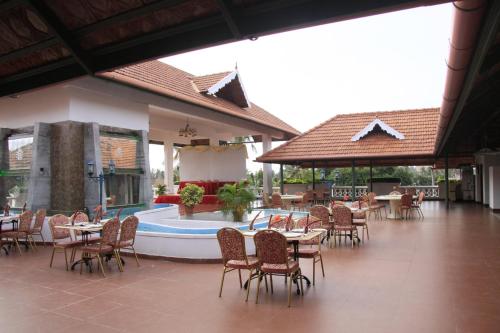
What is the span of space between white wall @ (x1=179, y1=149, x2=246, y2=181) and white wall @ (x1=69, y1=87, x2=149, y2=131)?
716cm

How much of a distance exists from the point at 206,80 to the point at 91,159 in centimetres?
722

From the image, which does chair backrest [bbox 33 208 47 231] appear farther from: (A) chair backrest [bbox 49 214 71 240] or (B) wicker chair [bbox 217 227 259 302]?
(B) wicker chair [bbox 217 227 259 302]

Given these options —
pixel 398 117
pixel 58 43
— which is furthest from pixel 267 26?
pixel 398 117

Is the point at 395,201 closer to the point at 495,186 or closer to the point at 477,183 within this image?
the point at 495,186

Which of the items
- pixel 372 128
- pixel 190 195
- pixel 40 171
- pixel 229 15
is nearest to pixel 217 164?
pixel 190 195

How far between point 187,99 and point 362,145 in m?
8.39

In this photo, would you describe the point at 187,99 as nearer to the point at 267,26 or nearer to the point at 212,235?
the point at 212,235

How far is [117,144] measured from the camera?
1091 centimetres

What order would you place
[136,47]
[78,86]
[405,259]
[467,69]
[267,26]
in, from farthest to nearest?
[78,86] → [405,259] → [467,69] → [136,47] → [267,26]

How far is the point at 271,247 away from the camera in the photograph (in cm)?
515

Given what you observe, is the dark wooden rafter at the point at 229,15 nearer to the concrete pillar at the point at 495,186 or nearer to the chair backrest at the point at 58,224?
the chair backrest at the point at 58,224

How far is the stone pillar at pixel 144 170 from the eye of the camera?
11.6 meters

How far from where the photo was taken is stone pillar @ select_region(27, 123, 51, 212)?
980 centimetres

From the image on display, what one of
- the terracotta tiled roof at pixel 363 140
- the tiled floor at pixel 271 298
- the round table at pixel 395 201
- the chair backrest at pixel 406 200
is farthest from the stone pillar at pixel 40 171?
the chair backrest at pixel 406 200
